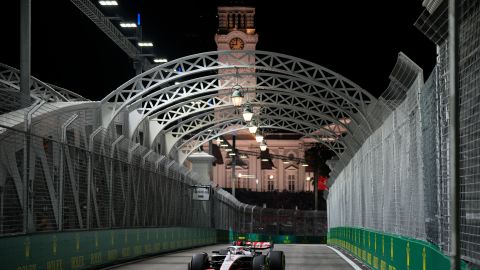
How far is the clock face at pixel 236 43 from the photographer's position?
5850 inches

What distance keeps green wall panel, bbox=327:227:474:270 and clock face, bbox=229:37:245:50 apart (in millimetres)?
124150

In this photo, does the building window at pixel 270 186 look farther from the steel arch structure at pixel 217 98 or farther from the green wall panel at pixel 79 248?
the green wall panel at pixel 79 248

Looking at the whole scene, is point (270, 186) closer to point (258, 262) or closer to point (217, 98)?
point (217, 98)

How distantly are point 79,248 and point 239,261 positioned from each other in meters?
4.71

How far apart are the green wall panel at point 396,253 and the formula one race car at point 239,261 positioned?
1950 millimetres

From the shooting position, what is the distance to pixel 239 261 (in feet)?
52.4

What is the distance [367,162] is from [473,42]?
15212 millimetres

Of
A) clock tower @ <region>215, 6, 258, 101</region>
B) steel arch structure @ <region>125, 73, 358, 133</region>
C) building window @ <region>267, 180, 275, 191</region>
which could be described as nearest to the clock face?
clock tower @ <region>215, 6, 258, 101</region>

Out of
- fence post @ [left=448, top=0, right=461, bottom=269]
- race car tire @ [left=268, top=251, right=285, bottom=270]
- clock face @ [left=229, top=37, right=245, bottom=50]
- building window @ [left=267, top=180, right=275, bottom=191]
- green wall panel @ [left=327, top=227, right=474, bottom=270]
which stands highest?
clock face @ [left=229, top=37, right=245, bottom=50]

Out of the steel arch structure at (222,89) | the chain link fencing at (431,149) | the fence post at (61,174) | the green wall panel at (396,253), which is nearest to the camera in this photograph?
the chain link fencing at (431,149)

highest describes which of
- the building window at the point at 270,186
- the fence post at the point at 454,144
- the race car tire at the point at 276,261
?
the building window at the point at 270,186

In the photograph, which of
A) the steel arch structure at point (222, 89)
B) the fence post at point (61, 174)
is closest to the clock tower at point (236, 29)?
the steel arch structure at point (222, 89)

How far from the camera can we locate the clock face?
14859 centimetres

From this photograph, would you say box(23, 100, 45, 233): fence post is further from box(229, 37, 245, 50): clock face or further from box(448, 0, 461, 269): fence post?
box(229, 37, 245, 50): clock face
